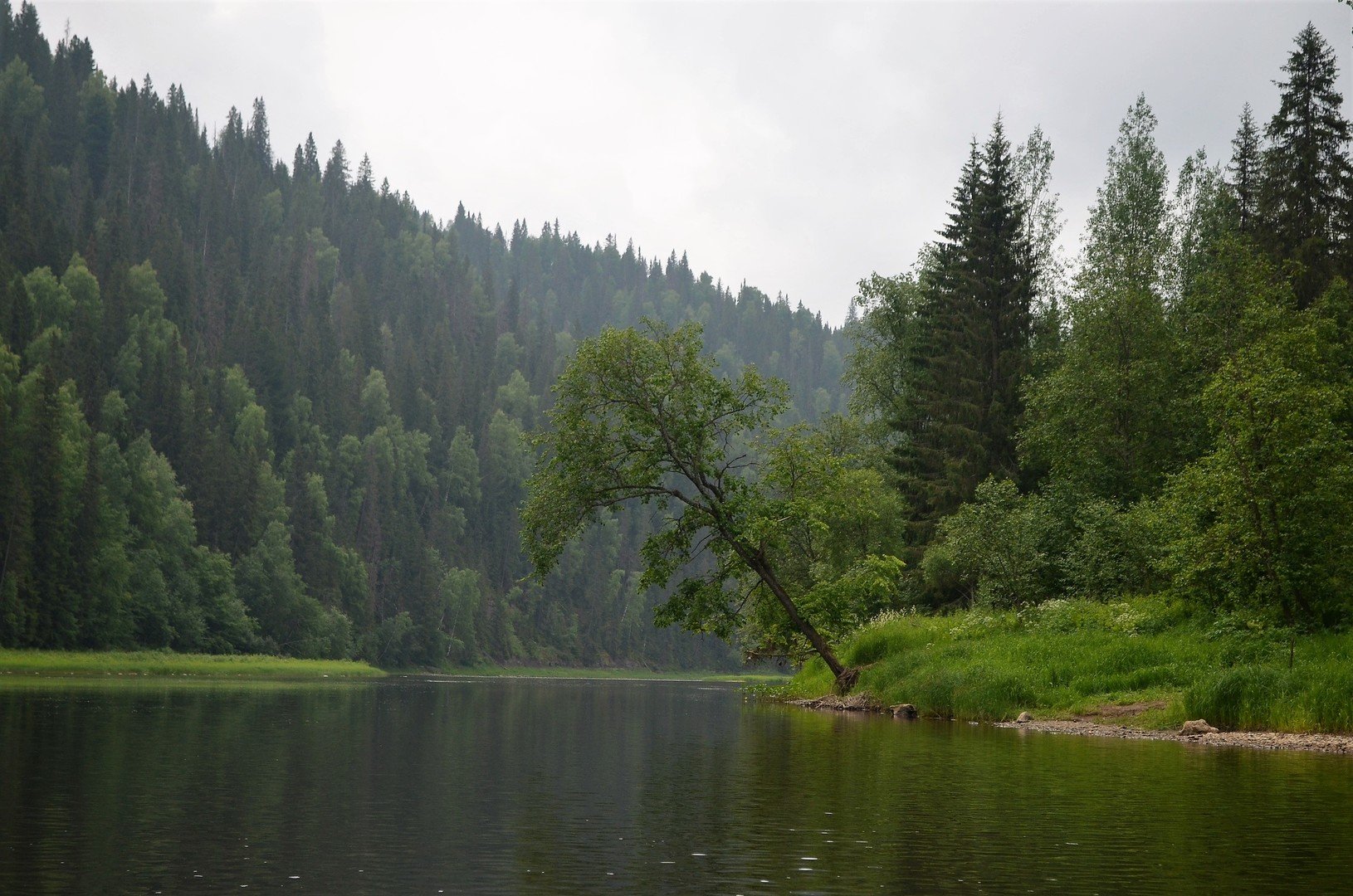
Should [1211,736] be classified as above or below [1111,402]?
below

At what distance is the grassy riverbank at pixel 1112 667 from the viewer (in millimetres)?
32219

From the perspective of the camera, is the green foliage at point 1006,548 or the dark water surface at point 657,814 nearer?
the dark water surface at point 657,814

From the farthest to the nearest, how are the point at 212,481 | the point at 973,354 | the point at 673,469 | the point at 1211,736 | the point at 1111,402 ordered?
the point at 212,481, the point at 973,354, the point at 1111,402, the point at 673,469, the point at 1211,736

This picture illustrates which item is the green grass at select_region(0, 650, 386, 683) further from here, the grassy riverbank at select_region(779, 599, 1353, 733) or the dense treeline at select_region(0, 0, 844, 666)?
the grassy riverbank at select_region(779, 599, 1353, 733)

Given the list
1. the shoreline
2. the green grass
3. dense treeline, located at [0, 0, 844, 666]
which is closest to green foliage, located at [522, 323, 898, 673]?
the shoreline

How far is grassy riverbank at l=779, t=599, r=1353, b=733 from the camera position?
3222 cm

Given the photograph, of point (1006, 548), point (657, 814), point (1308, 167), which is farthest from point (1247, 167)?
point (657, 814)

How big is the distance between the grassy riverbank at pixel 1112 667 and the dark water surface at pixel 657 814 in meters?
3.85

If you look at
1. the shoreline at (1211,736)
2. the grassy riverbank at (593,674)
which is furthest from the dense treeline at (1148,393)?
the grassy riverbank at (593,674)

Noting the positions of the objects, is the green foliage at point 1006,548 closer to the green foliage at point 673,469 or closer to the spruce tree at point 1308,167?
the green foliage at point 673,469

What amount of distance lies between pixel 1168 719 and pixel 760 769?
1534 cm

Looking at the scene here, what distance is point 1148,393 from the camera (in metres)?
55.4

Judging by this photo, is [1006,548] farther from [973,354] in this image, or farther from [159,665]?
[159,665]

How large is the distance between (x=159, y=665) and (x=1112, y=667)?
78241 mm
